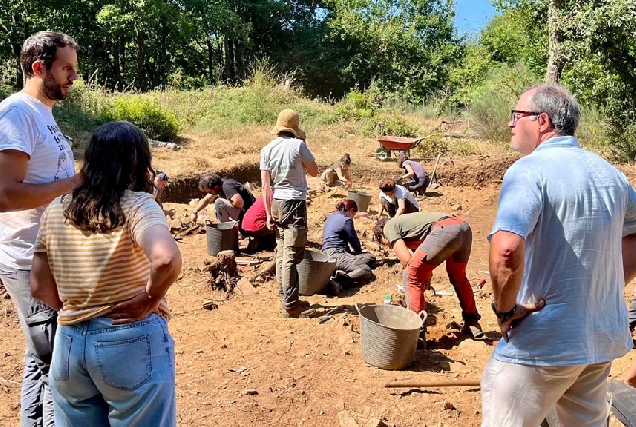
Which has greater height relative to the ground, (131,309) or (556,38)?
(556,38)

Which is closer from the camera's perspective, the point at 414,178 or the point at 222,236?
the point at 222,236

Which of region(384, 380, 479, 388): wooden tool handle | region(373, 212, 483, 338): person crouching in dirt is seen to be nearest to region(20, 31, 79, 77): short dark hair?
region(384, 380, 479, 388): wooden tool handle

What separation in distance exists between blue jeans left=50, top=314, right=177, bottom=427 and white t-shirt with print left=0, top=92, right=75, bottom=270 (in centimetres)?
65

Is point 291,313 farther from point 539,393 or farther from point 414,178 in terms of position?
point 414,178

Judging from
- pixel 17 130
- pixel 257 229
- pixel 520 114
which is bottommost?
pixel 257 229

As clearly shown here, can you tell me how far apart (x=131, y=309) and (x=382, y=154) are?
12898 millimetres

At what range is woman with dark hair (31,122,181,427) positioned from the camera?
1952mm

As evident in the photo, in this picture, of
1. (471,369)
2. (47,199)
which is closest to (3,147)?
(47,199)

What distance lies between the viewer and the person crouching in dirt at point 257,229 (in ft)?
24.8

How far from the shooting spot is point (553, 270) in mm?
2203

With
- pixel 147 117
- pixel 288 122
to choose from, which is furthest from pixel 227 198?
pixel 147 117

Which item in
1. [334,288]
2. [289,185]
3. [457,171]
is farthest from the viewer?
[457,171]

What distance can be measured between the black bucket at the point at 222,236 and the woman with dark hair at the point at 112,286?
5.43m

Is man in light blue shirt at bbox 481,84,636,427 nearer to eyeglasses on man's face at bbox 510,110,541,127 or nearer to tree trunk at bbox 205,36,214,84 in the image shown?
eyeglasses on man's face at bbox 510,110,541,127
